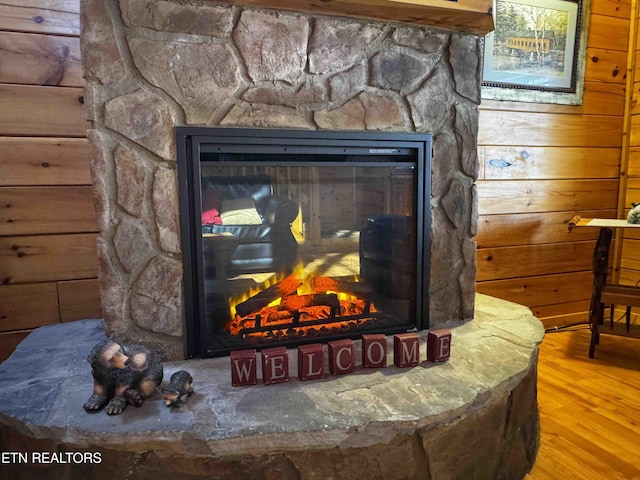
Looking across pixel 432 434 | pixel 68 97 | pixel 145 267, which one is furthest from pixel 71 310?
pixel 432 434

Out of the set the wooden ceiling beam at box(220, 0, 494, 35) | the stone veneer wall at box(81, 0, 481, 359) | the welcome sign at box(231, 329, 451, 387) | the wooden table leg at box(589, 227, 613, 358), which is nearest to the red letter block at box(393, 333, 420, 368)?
the welcome sign at box(231, 329, 451, 387)

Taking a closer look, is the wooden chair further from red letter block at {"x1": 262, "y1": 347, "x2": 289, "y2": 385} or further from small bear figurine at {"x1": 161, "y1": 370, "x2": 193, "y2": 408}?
small bear figurine at {"x1": 161, "y1": 370, "x2": 193, "y2": 408}

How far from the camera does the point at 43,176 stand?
1.87 meters

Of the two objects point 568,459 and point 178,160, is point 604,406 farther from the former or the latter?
point 178,160

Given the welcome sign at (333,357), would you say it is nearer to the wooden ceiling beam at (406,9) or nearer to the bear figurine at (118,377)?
the bear figurine at (118,377)

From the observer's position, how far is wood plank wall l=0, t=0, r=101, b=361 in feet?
5.87

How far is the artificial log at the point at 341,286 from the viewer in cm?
171

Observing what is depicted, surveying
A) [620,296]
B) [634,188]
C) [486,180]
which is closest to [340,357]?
[486,180]

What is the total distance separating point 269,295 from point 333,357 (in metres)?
0.37

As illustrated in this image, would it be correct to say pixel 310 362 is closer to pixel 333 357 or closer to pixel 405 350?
pixel 333 357

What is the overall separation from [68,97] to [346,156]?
46.8 inches

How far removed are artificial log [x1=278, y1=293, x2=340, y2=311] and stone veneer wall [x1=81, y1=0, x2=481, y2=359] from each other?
39cm

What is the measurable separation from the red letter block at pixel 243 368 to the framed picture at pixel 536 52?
190 cm

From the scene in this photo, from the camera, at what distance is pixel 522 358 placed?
1.52m
